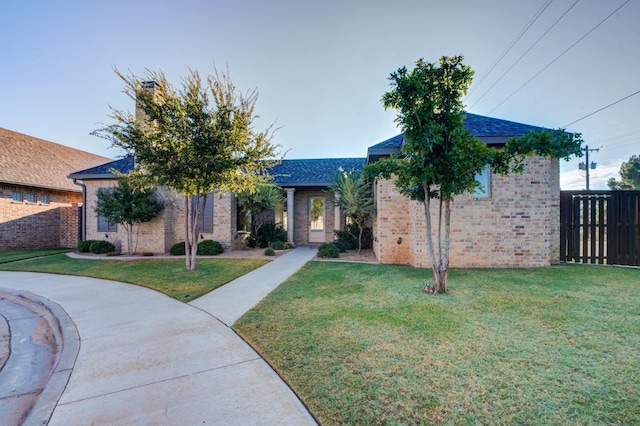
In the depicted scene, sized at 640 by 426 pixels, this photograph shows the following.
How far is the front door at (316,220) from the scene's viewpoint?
15172mm

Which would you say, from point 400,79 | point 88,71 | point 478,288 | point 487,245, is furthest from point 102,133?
point 487,245

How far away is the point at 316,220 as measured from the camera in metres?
15.2

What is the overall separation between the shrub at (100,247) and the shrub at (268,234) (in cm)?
618

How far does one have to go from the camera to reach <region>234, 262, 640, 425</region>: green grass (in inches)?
81.4

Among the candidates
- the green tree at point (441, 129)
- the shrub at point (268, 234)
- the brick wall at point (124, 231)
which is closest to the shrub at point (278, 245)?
the shrub at point (268, 234)

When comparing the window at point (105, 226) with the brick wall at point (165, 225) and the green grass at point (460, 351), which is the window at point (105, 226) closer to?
the brick wall at point (165, 225)

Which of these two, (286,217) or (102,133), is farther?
(286,217)

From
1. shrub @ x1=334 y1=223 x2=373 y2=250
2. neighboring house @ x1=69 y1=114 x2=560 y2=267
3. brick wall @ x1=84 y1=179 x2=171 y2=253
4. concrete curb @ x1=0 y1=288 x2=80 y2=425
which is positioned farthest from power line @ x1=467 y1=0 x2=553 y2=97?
brick wall @ x1=84 y1=179 x2=171 y2=253

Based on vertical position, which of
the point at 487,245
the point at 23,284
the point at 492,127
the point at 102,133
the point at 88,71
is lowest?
the point at 23,284

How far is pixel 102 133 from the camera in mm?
7145

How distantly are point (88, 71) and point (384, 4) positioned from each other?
9470mm

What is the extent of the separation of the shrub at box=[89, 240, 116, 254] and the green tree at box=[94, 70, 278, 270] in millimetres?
6675

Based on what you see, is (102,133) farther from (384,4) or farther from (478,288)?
(478,288)

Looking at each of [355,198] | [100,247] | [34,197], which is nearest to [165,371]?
[355,198]
